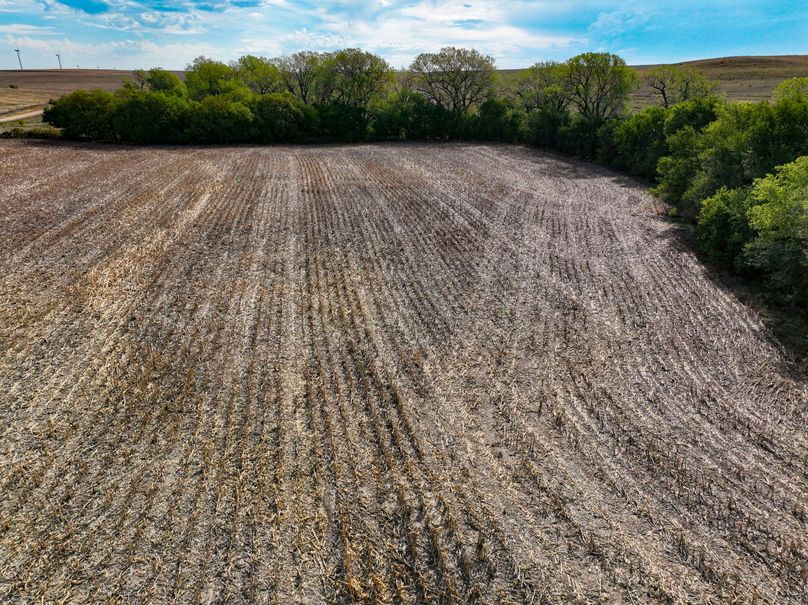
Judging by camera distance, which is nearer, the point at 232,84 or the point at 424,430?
the point at 424,430

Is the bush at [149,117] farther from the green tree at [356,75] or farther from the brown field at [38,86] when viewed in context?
the brown field at [38,86]

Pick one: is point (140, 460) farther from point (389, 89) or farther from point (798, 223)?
point (389, 89)

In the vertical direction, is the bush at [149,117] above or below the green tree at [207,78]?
below

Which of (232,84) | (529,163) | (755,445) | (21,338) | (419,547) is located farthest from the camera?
(232,84)

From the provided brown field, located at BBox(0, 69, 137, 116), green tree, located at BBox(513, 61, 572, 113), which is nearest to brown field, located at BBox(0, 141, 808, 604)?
green tree, located at BBox(513, 61, 572, 113)

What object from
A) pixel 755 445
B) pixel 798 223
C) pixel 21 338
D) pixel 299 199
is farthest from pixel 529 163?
pixel 21 338

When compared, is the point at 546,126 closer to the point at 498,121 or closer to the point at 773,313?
the point at 498,121

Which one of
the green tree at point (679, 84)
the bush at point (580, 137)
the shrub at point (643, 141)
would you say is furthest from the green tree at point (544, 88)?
the shrub at point (643, 141)

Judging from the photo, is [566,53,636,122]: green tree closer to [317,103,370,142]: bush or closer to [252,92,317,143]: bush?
[317,103,370,142]: bush
